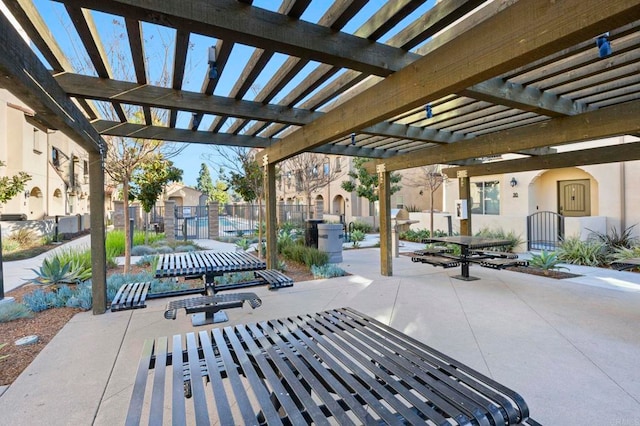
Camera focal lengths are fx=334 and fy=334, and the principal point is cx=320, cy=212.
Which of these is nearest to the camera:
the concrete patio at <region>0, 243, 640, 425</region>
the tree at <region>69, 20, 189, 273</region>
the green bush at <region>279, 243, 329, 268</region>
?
the concrete patio at <region>0, 243, 640, 425</region>

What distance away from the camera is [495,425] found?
138 centimetres

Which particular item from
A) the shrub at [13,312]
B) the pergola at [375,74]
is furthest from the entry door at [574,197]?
the shrub at [13,312]

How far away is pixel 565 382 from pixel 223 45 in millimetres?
4113

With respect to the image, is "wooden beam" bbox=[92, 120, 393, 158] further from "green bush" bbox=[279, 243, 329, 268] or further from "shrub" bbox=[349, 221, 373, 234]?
"shrub" bbox=[349, 221, 373, 234]

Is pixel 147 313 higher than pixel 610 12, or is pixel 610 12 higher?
pixel 610 12

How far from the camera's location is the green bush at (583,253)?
8.00 metres

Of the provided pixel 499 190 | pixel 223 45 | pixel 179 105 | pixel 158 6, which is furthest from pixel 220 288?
pixel 499 190

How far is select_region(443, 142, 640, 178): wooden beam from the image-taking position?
236 inches

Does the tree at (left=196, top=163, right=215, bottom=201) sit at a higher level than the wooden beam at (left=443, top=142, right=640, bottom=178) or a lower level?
higher

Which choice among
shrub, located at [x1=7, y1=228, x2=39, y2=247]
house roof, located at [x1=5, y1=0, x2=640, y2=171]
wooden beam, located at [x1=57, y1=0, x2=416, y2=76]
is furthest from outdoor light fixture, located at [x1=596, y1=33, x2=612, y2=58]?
shrub, located at [x1=7, y1=228, x2=39, y2=247]

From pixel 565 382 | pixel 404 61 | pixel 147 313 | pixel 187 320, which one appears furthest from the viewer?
pixel 147 313

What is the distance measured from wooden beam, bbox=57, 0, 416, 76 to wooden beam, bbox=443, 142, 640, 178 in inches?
215

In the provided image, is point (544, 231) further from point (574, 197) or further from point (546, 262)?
point (546, 262)

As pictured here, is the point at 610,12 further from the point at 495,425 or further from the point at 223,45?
the point at 223,45
